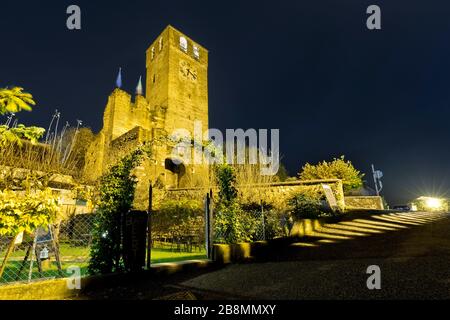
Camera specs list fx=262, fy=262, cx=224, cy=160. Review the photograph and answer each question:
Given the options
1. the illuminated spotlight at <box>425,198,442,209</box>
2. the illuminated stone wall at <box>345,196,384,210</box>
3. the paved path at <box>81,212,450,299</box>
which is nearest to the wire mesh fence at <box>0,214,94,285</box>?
the paved path at <box>81,212,450,299</box>

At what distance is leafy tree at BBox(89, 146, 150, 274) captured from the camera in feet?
14.3

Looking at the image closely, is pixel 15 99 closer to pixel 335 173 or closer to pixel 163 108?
pixel 335 173

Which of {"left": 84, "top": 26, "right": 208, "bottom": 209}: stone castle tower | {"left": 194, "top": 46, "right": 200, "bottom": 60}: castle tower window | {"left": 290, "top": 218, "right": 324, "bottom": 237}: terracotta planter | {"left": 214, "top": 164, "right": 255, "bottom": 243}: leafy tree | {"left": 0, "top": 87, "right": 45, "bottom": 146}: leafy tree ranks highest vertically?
{"left": 194, "top": 46, "right": 200, "bottom": 60}: castle tower window

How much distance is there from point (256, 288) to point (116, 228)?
2.62 metres

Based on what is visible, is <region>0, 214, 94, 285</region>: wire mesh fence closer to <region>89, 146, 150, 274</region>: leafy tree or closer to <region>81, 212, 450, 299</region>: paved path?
<region>89, 146, 150, 274</region>: leafy tree

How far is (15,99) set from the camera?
2393 mm

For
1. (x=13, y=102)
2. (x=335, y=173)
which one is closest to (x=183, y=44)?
(x=335, y=173)

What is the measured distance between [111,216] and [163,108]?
1129 inches

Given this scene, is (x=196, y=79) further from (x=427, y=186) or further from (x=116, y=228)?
(x=427, y=186)

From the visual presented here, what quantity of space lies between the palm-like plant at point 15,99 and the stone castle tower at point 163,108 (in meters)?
18.3

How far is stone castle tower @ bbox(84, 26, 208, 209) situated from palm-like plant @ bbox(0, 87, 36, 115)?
59.9 feet

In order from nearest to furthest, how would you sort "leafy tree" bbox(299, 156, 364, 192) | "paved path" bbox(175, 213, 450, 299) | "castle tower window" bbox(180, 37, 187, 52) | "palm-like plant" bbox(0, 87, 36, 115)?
"palm-like plant" bbox(0, 87, 36, 115)
"paved path" bbox(175, 213, 450, 299)
"leafy tree" bbox(299, 156, 364, 192)
"castle tower window" bbox(180, 37, 187, 52)

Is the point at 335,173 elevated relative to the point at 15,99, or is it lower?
elevated
